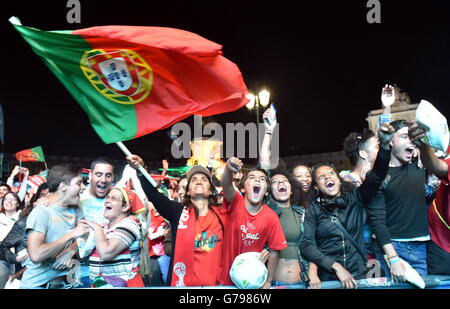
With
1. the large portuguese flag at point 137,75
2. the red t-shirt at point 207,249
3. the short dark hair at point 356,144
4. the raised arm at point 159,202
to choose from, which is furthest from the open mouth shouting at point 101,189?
the short dark hair at point 356,144

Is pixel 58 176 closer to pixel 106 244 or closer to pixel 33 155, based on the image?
pixel 106 244

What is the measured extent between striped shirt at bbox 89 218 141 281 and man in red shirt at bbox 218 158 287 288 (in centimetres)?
75

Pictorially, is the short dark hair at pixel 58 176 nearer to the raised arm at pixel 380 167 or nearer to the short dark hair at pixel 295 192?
the short dark hair at pixel 295 192

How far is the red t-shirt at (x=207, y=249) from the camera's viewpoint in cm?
340

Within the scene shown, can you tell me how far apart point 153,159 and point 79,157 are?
4430 mm

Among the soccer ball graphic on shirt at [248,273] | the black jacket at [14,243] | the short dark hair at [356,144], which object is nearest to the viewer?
the soccer ball graphic on shirt at [248,273]

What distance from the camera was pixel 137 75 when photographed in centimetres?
404

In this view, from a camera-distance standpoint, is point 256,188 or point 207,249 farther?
point 256,188

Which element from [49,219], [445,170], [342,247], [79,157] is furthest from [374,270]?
[79,157]

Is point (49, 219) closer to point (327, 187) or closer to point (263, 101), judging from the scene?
point (327, 187)

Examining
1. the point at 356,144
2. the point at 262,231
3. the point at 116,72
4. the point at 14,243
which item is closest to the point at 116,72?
the point at 116,72

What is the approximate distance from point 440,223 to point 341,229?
80 centimetres

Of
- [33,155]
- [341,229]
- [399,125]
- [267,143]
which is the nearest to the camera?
[341,229]

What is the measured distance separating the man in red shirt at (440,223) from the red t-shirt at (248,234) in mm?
1211
